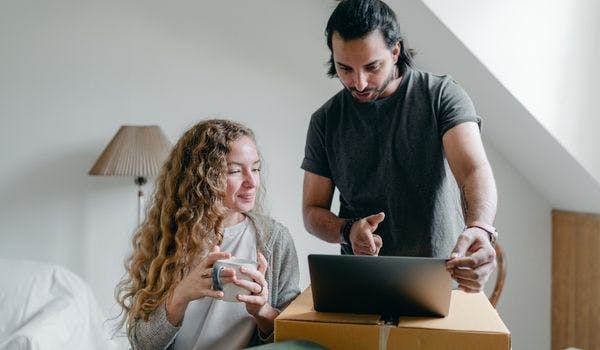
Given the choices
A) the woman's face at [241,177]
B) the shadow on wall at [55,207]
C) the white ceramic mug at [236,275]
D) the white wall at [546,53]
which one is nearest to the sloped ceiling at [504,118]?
the white wall at [546,53]

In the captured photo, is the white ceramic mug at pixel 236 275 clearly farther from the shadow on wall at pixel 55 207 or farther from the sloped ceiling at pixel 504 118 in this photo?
the shadow on wall at pixel 55 207

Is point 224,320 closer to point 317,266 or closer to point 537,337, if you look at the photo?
point 317,266

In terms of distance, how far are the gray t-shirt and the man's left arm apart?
0.04 metres

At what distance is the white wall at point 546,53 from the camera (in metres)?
2.16

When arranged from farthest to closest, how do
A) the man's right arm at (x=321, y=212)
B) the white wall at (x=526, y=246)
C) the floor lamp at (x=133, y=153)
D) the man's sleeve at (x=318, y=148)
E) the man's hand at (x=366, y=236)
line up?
the white wall at (x=526, y=246), the floor lamp at (x=133, y=153), the man's sleeve at (x=318, y=148), the man's right arm at (x=321, y=212), the man's hand at (x=366, y=236)

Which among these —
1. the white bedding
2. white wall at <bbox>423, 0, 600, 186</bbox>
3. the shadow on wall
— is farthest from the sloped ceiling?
the white bedding

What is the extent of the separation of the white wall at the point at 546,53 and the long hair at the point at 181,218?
3.31 ft

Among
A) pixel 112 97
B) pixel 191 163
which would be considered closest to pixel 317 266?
pixel 191 163

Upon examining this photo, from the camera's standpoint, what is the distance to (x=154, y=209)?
1.48 metres

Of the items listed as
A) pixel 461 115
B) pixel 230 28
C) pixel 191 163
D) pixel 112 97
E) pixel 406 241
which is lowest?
pixel 406 241

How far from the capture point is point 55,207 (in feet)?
10.0

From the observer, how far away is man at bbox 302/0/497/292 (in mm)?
1458

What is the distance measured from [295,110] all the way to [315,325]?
2092mm

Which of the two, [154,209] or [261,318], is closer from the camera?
[261,318]
